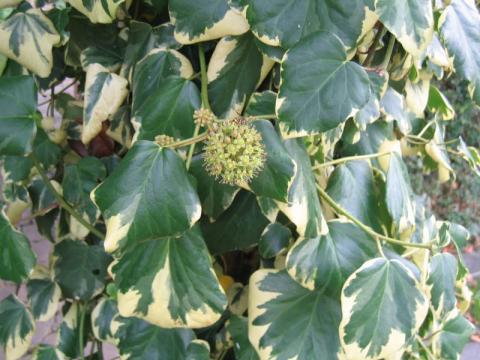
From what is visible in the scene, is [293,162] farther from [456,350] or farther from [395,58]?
[456,350]

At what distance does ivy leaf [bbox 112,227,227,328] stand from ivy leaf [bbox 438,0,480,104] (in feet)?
1.12

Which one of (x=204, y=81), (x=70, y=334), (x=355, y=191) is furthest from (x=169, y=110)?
(x=70, y=334)

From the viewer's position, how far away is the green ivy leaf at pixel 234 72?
600mm

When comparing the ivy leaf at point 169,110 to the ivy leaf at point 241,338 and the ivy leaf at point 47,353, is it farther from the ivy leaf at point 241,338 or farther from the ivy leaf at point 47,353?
the ivy leaf at point 47,353

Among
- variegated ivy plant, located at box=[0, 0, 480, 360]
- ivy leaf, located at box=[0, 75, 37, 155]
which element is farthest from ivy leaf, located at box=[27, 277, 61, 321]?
ivy leaf, located at box=[0, 75, 37, 155]

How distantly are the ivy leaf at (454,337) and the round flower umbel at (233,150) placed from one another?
63 centimetres

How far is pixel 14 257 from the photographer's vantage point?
2.39ft

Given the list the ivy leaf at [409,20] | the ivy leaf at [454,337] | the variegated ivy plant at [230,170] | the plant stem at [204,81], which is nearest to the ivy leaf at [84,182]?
the variegated ivy plant at [230,170]

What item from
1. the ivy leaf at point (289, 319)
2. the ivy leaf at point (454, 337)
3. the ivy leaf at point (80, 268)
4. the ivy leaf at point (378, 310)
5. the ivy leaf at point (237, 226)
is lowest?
the ivy leaf at point (454, 337)

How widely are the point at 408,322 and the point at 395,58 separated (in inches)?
14.1

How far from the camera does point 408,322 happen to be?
58cm

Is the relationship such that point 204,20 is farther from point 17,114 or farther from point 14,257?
point 14,257

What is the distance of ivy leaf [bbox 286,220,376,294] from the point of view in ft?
1.99

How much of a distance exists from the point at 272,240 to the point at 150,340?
0.74 feet
